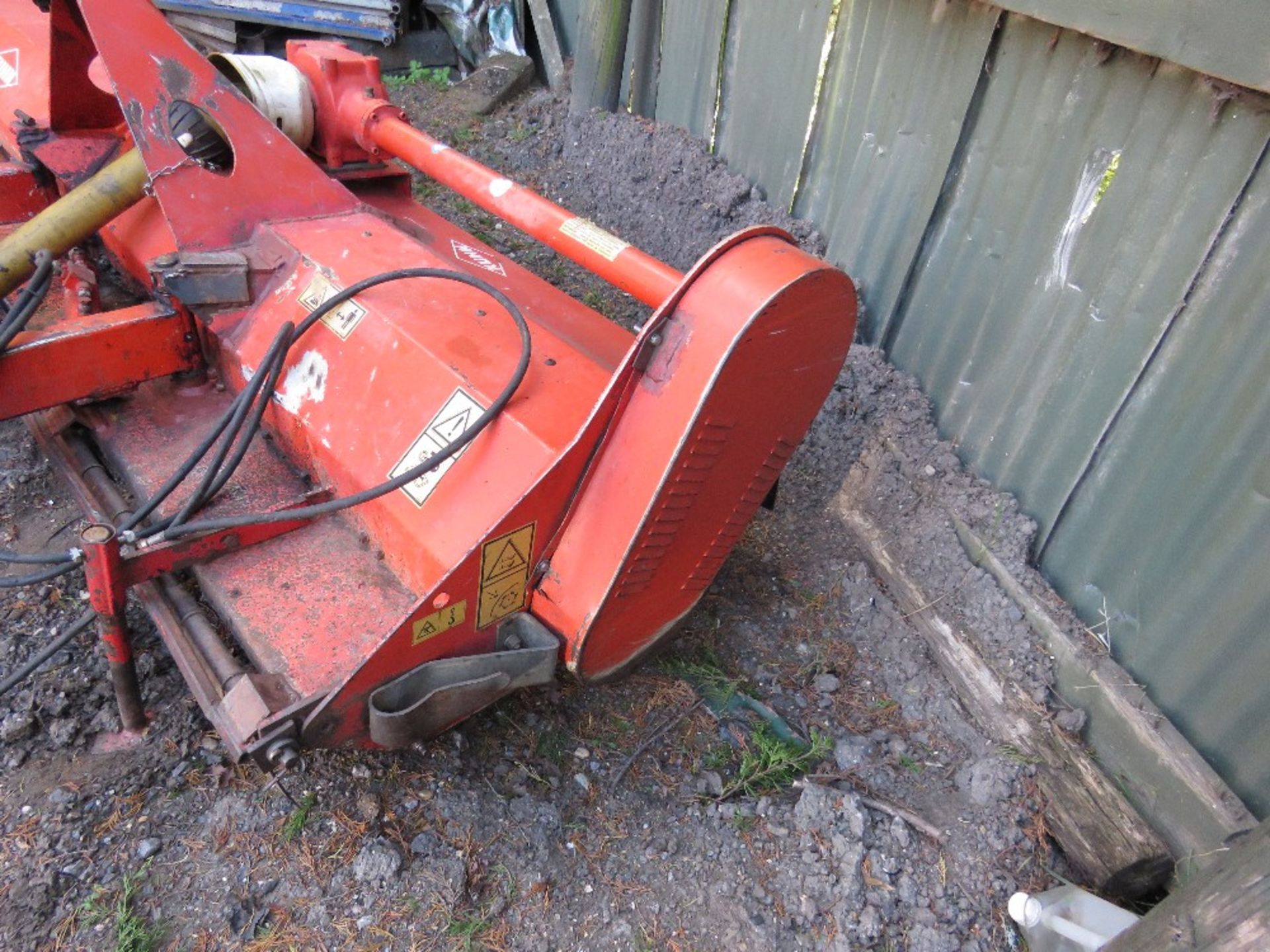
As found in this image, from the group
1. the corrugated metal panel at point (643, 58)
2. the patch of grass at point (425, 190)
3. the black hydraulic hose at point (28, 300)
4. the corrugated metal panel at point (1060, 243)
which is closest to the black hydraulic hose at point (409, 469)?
the black hydraulic hose at point (28, 300)

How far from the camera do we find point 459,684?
201 centimetres

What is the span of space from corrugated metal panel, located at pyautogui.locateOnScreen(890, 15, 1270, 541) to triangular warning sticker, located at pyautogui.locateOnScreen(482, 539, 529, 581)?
1607 millimetres

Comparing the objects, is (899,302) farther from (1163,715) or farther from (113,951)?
(113,951)

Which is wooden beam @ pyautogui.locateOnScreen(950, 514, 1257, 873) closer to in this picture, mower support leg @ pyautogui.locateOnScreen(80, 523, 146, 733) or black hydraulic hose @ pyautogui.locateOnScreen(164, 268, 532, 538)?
black hydraulic hose @ pyautogui.locateOnScreen(164, 268, 532, 538)

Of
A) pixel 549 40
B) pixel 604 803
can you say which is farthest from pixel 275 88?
pixel 549 40

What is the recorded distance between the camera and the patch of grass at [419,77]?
687cm

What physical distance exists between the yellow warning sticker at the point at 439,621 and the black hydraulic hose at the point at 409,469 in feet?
1.09

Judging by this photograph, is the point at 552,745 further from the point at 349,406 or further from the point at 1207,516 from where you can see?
the point at 1207,516

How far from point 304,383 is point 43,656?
0.98m

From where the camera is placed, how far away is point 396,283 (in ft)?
8.35

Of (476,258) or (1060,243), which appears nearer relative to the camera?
(1060,243)

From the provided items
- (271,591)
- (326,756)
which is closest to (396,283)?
(271,591)

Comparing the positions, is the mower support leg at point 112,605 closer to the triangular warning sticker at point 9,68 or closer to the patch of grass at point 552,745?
the patch of grass at point 552,745

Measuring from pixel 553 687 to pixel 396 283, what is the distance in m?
1.29
